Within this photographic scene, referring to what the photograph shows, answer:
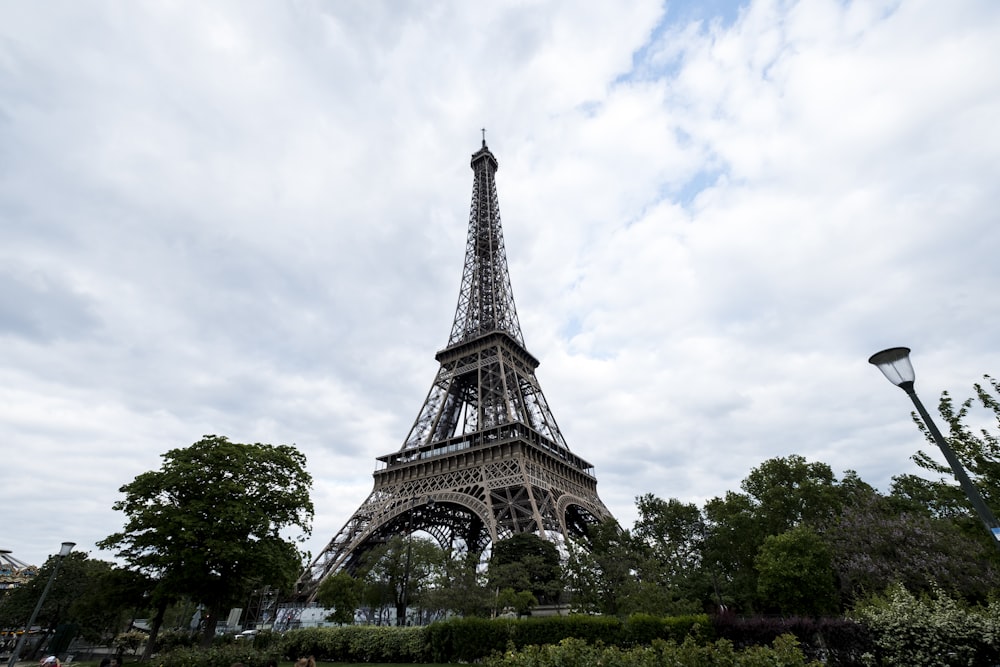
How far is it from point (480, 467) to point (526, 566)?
11.3 meters

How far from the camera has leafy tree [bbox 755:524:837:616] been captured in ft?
86.4

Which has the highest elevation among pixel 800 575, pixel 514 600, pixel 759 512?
pixel 759 512

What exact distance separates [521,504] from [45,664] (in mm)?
26507

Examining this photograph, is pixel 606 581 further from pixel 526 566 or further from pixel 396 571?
pixel 396 571

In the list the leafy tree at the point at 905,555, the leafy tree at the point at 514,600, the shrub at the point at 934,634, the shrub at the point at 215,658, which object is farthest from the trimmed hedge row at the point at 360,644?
the leafy tree at the point at 905,555

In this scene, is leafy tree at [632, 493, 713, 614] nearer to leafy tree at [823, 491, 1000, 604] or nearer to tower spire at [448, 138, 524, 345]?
leafy tree at [823, 491, 1000, 604]

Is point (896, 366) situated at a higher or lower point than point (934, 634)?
higher

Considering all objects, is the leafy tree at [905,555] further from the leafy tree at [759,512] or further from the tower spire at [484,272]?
the tower spire at [484,272]

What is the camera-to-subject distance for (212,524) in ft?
71.4

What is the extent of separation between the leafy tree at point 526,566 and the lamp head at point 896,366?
22.8 m

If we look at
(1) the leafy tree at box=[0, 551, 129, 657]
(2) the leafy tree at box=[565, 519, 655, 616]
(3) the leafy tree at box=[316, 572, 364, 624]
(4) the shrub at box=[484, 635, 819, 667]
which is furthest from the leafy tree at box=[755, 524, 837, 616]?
(1) the leafy tree at box=[0, 551, 129, 657]

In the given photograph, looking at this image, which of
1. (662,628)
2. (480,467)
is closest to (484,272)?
(480,467)

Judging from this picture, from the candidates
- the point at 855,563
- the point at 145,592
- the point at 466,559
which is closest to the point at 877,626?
the point at 855,563

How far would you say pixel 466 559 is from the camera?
28.4 meters
